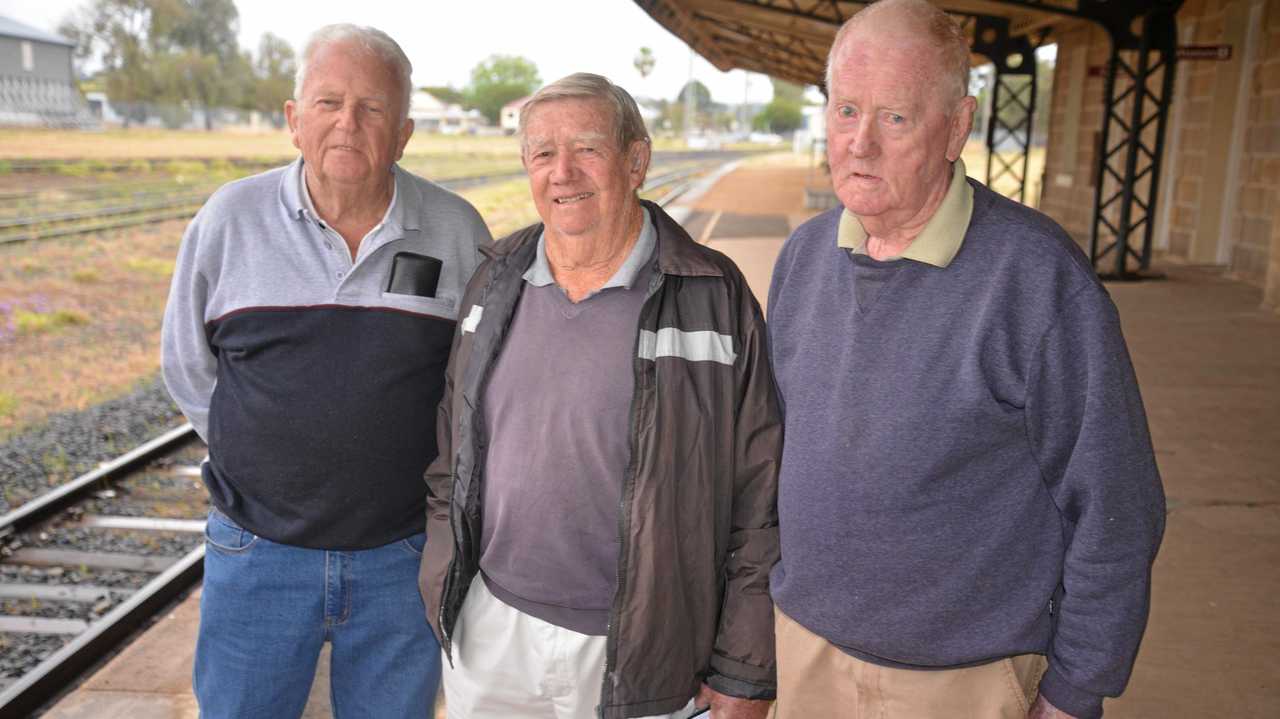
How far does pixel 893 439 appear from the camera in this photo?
1.82 meters

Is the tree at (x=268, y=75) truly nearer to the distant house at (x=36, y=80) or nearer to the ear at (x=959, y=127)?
the distant house at (x=36, y=80)

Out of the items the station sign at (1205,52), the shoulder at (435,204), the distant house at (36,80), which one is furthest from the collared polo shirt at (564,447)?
the distant house at (36,80)

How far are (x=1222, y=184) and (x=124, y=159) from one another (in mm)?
28634

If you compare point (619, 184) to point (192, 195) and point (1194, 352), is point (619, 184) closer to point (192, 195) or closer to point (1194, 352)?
point (1194, 352)

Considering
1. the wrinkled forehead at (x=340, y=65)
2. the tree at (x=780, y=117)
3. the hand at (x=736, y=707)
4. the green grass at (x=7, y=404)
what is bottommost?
the green grass at (x=7, y=404)

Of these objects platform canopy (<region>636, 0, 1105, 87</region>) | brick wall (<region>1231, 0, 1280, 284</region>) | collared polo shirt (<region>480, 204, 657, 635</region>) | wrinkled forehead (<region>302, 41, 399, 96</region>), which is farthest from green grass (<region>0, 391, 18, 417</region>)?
brick wall (<region>1231, 0, 1280, 284</region>)

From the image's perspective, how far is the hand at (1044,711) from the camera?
1.83 metres

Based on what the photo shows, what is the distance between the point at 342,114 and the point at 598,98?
2.02 feet

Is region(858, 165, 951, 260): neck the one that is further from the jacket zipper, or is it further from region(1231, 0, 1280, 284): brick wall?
region(1231, 0, 1280, 284): brick wall

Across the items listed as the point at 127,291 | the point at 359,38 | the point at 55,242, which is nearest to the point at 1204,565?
the point at 359,38

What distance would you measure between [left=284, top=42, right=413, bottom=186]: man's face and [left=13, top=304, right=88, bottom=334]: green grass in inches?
431

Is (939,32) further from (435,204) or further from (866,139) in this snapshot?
(435,204)

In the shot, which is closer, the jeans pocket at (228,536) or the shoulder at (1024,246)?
the shoulder at (1024,246)

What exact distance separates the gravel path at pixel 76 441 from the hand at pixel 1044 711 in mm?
6328
